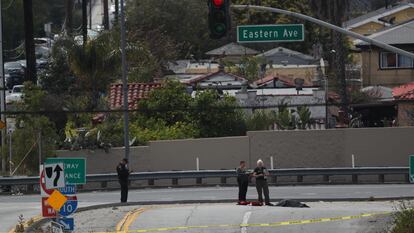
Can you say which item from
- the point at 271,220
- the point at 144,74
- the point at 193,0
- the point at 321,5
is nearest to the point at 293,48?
the point at 193,0

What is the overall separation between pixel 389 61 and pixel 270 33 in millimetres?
38486

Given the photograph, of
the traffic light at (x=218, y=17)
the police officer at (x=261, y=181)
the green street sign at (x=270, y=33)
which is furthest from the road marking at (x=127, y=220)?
the traffic light at (x=218, y=17)

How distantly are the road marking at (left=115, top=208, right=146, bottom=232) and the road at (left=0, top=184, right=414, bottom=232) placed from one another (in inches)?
122

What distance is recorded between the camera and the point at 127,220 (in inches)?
1115

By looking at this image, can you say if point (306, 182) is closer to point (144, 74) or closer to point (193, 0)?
point (144, 74)

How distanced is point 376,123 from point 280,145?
13135 mm

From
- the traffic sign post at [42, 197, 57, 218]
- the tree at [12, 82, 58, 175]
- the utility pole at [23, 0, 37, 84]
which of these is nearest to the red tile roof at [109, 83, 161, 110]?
the utility pole at [23, 0, 37, 84]

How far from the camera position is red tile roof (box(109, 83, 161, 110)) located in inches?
2078

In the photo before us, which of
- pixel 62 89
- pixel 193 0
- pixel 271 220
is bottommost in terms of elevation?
pixel 271 220

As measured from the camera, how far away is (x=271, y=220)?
27.9 metres

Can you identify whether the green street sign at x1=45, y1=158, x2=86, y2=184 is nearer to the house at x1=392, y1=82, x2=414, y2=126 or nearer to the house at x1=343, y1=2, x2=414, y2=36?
the house at x1=392, y1=82, x2=414, y2=126

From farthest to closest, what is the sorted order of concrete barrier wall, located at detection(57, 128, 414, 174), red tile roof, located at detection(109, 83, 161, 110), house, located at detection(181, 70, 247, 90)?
house, located at detection(181, 70, 247, 90), red tile roof, located at detection(109, 83, 161, 110), concrete barrier wall, located at detection(57, 128, 414, 174)

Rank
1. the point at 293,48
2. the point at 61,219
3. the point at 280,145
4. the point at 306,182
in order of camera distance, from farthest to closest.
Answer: the point at 293,48
the point at 280,145
the point at 306,182
the point at 61,219

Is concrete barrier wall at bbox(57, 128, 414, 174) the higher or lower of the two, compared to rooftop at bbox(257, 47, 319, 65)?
lower
